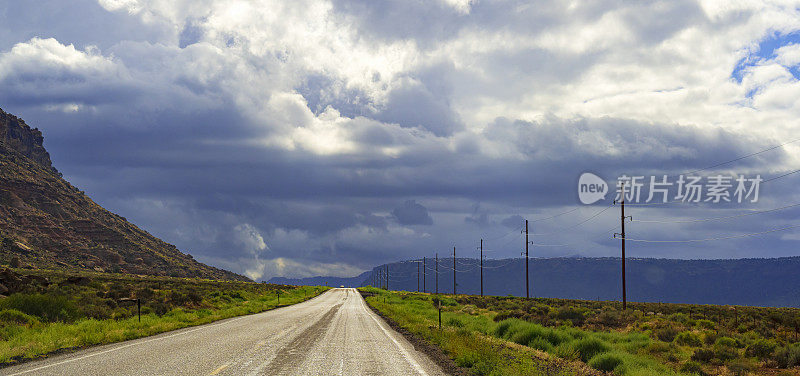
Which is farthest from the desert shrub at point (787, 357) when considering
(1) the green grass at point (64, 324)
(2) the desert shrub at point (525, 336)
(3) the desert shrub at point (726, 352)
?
(1) the green grass at point (64, 324)

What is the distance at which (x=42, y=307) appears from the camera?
1088 inches

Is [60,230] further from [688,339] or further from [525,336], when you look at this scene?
[688,339]

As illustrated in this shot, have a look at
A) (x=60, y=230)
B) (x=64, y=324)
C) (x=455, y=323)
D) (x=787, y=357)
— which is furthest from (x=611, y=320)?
(x=60, y=230)

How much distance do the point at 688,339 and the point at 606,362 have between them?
34.3 feet

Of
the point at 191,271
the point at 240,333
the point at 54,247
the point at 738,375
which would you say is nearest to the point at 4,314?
the point at 240,333

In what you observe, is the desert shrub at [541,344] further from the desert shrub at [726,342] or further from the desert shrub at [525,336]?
the desert shrub at [726,342]

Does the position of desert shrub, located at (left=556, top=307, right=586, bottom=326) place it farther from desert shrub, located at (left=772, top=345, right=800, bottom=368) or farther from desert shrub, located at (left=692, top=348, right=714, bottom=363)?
desert shrub, located at (left=772, top=345, right=800, bottom=368)

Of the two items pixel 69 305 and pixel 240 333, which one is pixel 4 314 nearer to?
pixel 69 305

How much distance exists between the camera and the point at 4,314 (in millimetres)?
24547

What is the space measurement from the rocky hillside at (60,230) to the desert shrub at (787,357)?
10621cm

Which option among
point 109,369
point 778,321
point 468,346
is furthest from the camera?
point 778,321

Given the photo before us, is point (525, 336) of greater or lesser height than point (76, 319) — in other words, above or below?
above

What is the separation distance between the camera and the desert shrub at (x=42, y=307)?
27.1m

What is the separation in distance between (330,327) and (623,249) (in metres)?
32.2
